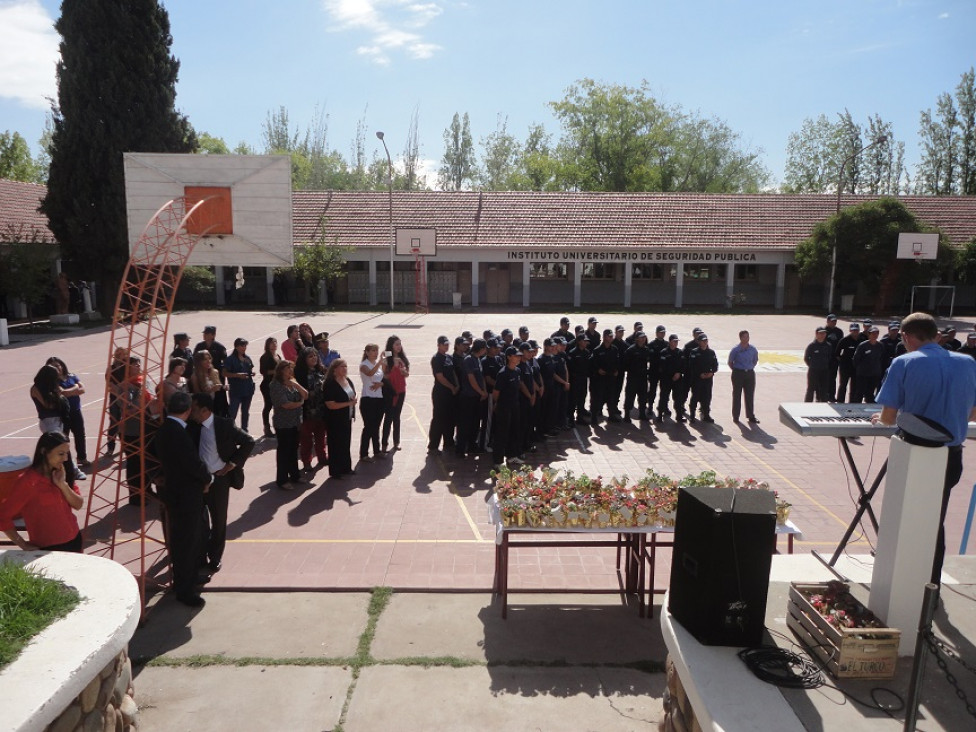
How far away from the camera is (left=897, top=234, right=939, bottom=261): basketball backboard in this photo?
31391 millimetres

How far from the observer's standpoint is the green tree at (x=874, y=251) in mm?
32094

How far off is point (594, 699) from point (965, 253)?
37539 mm

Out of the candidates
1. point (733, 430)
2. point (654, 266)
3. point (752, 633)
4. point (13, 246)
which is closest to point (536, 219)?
point (654, 266)

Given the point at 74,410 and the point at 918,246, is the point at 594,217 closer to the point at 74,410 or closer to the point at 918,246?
the point at 918,246

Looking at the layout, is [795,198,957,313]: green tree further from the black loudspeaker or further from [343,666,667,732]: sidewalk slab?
the black loudspeaker

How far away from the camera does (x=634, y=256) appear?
36.4m

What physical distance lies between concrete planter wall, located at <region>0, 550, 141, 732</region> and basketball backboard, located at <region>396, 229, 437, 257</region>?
101 feet

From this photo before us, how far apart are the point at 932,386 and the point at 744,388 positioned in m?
8.93

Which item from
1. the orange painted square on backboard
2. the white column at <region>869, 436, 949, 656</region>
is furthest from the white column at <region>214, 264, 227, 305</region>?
the white column at <region>869, 436, 949, 656</region>

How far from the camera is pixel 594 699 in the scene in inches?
201

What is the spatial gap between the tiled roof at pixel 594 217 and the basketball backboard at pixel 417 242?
3.53 ft

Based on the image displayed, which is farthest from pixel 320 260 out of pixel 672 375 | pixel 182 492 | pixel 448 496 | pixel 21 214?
pixel 182 492

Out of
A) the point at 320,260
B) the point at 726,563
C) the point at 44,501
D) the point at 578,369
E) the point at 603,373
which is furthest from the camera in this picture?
the point at 320,260

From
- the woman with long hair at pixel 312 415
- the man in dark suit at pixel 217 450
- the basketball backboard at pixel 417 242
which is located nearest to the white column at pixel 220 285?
the basketball backboard at pixel 417 242
